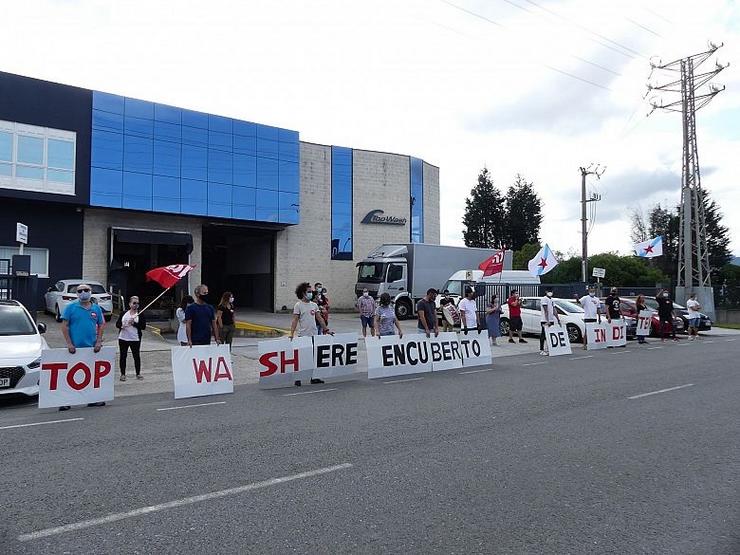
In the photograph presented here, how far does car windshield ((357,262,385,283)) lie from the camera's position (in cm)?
2806

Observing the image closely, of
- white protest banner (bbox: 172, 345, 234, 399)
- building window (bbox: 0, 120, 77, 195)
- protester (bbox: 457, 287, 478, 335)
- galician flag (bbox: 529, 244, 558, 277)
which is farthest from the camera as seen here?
galician flag (bbox: 529, 244, 558, 277)

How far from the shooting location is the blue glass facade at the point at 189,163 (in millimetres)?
24891

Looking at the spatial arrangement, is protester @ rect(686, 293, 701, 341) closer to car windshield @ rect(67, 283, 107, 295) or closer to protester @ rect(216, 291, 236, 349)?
protester @ rect(216, 291, 236, 349)

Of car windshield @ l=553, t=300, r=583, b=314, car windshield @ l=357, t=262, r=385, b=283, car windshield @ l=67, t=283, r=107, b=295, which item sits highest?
car windshield @ l=357, t=262, r=385, b=283

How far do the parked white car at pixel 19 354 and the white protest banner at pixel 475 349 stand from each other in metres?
8.94

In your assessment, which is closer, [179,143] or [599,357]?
[599,357]

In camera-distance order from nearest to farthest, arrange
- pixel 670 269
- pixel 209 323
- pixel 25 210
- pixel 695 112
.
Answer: pixel 209 323, pixel 25 210, pixel 695 112, pixel 670 269

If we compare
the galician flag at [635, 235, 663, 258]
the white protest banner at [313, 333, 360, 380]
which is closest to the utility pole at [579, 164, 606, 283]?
the galician flag at [635, 235, 663, 258]

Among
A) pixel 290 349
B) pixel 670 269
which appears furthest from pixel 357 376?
pixel 670 269

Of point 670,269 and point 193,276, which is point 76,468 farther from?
point 670,269

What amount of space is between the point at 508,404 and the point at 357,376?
14.4 ft

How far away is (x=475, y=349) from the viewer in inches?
575

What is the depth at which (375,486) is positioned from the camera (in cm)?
496

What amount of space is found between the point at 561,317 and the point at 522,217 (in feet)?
184
